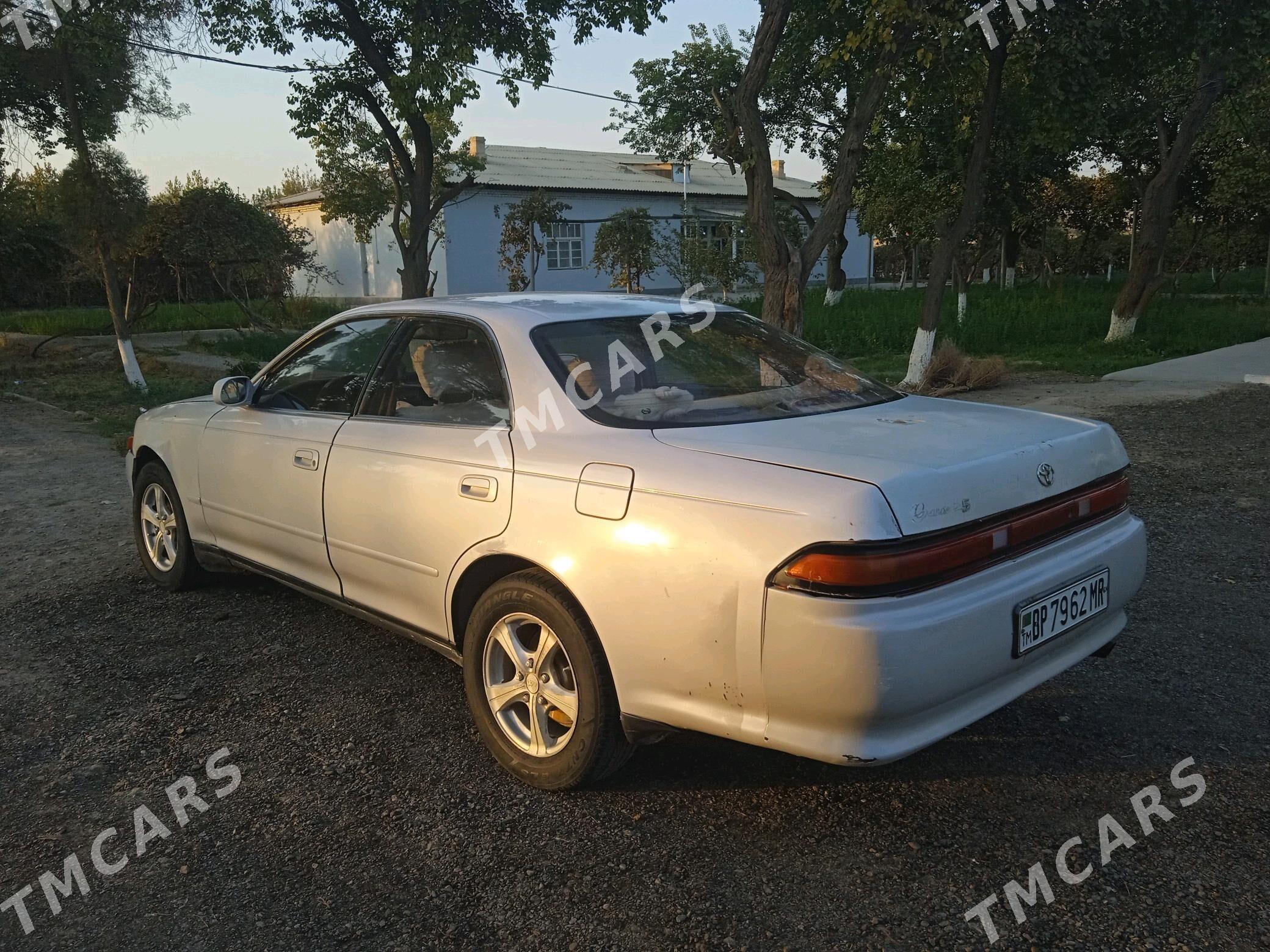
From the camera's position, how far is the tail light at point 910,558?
2355 millimetres

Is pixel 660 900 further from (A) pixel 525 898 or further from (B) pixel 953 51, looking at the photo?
(B) pixel 953 51

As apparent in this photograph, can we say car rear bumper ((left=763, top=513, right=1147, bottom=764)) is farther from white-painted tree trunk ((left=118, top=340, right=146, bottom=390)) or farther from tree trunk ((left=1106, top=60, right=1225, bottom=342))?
tree trunk ((left=1106, top=60, right=1225, bottom=342))

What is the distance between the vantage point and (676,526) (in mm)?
2586

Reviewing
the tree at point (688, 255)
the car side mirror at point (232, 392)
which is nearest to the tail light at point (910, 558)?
the car side mirror at point (232, 392)

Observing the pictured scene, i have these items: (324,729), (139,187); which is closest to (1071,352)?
(139,187)

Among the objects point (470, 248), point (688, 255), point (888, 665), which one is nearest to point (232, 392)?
point (888, 665)

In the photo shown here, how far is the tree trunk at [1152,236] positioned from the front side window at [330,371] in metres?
15.4

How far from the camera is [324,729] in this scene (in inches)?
139

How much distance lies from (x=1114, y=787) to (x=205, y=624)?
3.77 meters

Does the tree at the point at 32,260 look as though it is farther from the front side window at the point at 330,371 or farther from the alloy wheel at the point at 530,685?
the alloy wheel at the point at 530,685

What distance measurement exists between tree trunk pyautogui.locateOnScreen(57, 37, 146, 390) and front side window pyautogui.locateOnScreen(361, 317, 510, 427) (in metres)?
10.8

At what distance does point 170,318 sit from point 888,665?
84.3 feet

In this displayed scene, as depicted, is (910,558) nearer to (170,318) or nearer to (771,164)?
(771,164)

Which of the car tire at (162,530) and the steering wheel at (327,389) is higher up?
the steering wheel at (327,389)
